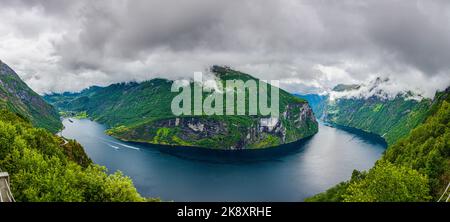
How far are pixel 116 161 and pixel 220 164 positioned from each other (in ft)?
153

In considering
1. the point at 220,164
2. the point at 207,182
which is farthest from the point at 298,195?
the point at 220,164

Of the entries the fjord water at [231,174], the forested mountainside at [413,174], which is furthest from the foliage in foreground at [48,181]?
the fjord water at [231,174]

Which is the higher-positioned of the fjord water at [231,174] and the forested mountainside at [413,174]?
the forested mountainside at [413,174]

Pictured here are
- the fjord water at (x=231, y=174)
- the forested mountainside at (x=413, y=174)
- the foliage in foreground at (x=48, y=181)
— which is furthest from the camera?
the fjord water at (x=231, y=174)

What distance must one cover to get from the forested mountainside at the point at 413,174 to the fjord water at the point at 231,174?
30.0 metres

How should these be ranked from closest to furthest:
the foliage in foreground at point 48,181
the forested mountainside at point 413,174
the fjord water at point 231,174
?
the foliage in foreground at point 48,181 < the forested mountainside at point 413,174 < the fjord water at point 231,174

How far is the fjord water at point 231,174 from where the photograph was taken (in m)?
114

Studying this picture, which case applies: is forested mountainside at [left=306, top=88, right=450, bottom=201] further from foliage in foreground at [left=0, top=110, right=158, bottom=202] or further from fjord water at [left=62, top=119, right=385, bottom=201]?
foliage in foreground at [left=0, top=110, right=158, bottom=202]

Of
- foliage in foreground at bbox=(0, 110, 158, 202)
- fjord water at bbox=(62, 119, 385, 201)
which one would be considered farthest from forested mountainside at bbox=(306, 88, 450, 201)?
foliage in foreground at bbox=(0, 110, 158, 202)

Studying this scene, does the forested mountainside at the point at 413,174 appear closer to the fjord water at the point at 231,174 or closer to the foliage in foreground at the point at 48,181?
the fjord water at the point at 231,174

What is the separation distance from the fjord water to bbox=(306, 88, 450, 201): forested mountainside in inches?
1183

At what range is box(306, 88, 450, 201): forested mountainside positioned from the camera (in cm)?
4772

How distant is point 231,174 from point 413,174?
9579cm
